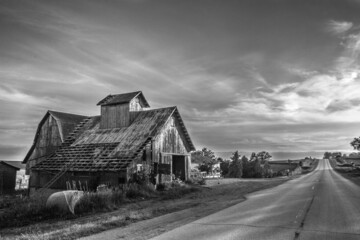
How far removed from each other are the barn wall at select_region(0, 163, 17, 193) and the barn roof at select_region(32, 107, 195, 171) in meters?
9.44

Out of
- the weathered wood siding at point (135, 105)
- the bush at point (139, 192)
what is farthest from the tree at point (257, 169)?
the bush at point (139, 192)

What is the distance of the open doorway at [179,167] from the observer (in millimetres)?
33866

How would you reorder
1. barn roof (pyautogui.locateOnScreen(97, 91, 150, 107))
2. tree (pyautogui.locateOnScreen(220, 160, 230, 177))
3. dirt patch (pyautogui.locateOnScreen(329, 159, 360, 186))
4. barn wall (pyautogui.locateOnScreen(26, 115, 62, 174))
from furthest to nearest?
tree (pyautogui.locateOnScreen(220, 160, 230, 177)) < dirt patch (pyautogui.locateOnScreen(329, 159, 360, 186)) < barn wall (pyautogui.locateOnScreen(26, 115, 62, 174)) < barn roof (pyautogui.locateOnScreen(97, 91, 150, 107))

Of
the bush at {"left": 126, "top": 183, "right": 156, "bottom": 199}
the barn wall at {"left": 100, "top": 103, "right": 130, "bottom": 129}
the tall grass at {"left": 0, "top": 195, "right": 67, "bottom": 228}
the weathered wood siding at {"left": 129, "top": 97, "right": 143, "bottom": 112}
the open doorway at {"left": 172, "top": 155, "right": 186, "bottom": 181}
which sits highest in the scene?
the weathered wood siding at {"left": 129, "top": 97, "right": 143, "bottom": 112}

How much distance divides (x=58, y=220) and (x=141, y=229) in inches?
203

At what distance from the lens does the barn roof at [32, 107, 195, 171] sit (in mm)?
26875

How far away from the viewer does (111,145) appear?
2973 cm

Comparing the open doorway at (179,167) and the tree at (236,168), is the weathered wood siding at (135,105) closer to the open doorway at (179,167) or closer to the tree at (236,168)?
the open doorway at (179,167)

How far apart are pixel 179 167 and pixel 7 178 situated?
74.9ft

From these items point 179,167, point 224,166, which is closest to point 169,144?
point 179,167

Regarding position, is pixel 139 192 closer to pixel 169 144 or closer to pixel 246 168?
pixel 169 144

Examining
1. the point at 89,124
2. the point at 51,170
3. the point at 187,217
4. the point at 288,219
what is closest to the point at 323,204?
the point at 288,219

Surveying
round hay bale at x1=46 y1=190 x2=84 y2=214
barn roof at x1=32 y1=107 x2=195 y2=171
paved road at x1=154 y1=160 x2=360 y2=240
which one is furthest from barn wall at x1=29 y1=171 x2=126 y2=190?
paved road at x1=154 y1=160 x2=360 y2=240

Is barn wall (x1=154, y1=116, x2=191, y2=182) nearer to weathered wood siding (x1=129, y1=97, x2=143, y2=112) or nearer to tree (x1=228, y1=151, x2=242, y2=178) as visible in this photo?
weathered wood siding (x1=129, y1=97, x2=143, y2=112)
